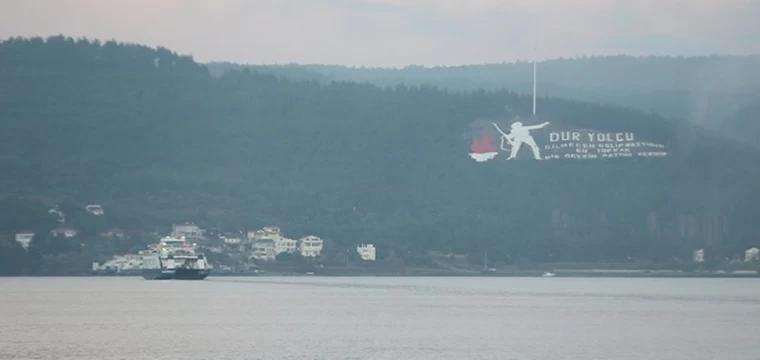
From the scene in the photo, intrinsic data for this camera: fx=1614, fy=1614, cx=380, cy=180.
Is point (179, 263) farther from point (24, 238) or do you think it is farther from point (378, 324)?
point (378, 324)

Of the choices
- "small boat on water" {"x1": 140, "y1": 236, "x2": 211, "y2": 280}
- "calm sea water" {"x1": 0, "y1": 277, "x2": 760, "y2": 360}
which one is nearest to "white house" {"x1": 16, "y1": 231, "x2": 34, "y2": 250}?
"small boat on water" {"x1": 140, "y1": 236, "x2": 211, "y2": 280}

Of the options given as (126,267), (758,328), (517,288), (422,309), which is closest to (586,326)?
(758,328)

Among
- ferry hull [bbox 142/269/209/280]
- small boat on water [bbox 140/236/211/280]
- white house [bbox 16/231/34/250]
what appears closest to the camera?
ferry hull [bbox 142/269/209/280]

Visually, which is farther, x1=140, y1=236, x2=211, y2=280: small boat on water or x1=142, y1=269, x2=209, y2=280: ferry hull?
x1=140, y1=236, x2=211, y2=280: small boat on water

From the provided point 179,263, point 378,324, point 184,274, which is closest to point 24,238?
point 179,263

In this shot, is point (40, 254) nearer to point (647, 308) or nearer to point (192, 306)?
point (192, 306)

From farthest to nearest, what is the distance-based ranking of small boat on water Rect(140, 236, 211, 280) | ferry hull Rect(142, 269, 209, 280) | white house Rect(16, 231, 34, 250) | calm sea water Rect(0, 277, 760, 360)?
white house Rect(16, 231, 34, 250) < small boat on water Rect(140, 236, 211, 280) < ferry hull Rect(142, 269, 209, 280) < calm sea water Rect(0, 277, 760, 360)

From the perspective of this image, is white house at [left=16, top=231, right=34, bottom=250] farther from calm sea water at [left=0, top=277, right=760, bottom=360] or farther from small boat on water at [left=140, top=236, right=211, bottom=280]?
calm sea water at [left=0, top=277, right=760, bottom=360]
